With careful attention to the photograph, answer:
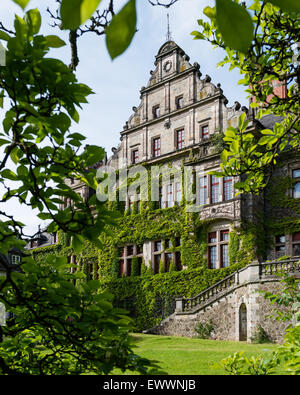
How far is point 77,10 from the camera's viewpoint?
84cm

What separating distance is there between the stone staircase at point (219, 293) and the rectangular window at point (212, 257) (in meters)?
1.48

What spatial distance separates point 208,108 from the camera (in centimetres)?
2255

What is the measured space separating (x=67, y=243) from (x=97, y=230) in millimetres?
27603

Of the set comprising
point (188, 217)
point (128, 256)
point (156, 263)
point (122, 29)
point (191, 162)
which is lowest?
point (156, 263)

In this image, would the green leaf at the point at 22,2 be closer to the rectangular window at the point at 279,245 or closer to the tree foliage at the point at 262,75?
the tree foliage at the point at 262,75

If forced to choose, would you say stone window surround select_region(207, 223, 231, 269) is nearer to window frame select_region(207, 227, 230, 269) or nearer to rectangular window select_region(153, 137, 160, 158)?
window frame select_region(207, 227, 230, 269)

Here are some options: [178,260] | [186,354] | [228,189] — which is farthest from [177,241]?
[186,354]

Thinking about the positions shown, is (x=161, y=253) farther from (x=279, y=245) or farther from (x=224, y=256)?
(x=279, y=245)

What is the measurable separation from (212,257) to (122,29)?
20.5m

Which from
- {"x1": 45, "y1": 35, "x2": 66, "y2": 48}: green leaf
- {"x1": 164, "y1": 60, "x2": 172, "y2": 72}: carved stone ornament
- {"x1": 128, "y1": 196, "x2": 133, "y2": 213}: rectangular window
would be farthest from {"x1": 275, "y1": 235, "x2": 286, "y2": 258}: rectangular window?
{"x1": 45, "y1": 35, "x2": 66, "y2": 48}: green leaf

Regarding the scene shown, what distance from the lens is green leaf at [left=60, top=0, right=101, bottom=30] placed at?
0.84m

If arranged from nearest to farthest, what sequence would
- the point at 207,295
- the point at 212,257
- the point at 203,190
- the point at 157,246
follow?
the point at 207,295
the point at 212,257
the point at 203,190
the point at 157,246

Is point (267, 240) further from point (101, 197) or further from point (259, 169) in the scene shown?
point (101, 197)
